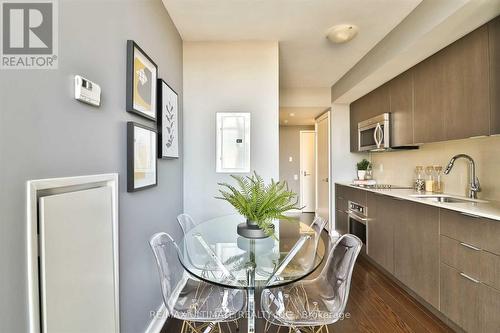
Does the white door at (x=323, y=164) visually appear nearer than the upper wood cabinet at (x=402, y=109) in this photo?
No

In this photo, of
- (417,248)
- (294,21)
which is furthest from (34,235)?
(417,248)

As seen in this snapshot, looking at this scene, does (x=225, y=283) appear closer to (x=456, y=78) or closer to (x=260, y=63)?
(x=260, y=63)

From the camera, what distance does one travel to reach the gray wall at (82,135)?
75 centimetres

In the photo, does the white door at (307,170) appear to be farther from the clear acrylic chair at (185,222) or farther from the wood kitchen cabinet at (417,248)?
the clear acrylic chair at (185,222)

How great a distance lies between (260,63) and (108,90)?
1.83m

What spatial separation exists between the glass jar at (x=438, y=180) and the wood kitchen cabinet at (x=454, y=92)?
40 centimetres

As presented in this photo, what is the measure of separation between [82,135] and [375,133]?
10.9 ft

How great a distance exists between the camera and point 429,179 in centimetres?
287

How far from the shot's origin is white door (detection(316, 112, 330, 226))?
14.7 feet

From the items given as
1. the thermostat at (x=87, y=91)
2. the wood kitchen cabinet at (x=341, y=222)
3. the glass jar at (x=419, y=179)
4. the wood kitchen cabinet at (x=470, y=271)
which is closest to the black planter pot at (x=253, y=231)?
the thermostat at (x=87, y=91)

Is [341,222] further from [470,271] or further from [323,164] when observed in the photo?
[470,271]

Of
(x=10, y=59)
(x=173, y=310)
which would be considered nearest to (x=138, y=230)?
(x=173, y=310)

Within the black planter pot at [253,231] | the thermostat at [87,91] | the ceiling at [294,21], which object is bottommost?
the black planter pot at [253,231]

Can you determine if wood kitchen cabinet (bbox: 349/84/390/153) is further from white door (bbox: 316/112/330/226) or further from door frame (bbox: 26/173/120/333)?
door frame (bbox: 26/173/120/333)
